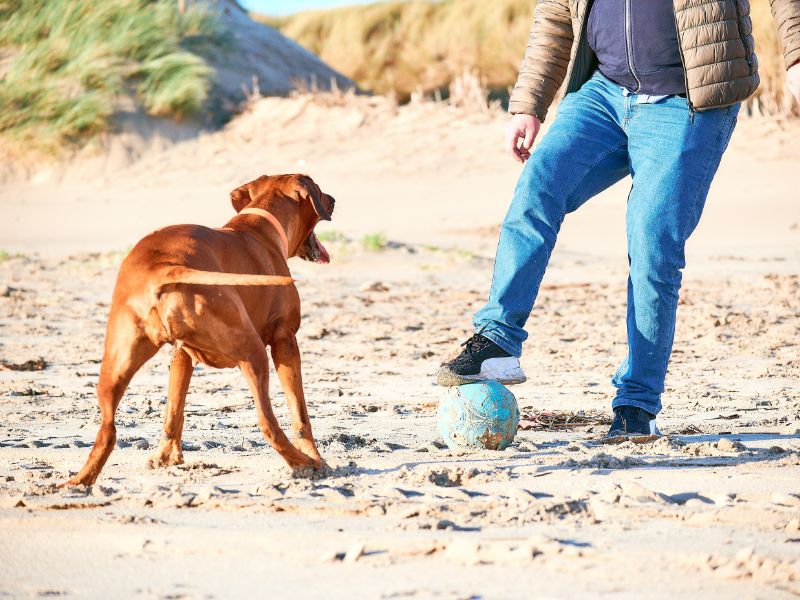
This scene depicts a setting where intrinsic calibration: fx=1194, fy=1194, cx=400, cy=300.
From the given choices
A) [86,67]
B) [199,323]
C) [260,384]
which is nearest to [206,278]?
Answer: [199,323]

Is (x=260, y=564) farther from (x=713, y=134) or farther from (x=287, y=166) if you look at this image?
(x=287, y=166)

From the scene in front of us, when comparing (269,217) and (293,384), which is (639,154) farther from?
(293,384)

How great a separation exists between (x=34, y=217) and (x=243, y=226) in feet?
35.6

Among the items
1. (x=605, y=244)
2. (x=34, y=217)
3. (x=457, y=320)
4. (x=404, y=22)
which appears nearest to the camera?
(x=457, y=320)

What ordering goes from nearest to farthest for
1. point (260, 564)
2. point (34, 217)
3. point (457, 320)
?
point (260, 564) → point (457, 320) → point (34, 217)

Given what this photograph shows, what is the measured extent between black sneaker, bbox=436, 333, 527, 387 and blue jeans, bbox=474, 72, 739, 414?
0.04 metres

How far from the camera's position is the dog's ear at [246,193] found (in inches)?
203

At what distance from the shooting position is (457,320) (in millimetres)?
8859

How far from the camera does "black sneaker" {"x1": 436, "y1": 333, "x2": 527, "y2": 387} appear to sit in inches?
186

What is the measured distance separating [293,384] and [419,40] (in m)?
26.8

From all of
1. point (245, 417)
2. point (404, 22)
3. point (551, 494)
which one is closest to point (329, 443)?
point (245, 417)

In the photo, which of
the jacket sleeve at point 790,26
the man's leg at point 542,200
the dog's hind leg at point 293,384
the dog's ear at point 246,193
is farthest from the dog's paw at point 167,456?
the jacket sleeve at point 790,26

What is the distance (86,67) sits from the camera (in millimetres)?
17062

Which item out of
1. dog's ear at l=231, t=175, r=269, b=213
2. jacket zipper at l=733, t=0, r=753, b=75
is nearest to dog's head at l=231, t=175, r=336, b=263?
dog's ear at l=231, t=175, r=269, b=213
